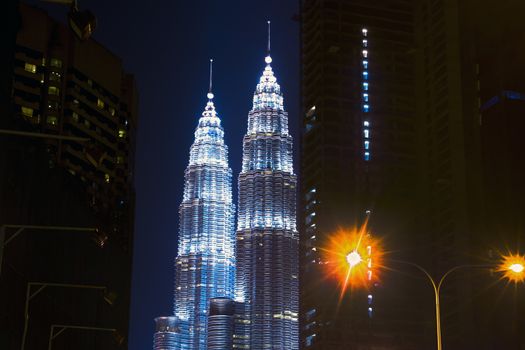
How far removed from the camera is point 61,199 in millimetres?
87438

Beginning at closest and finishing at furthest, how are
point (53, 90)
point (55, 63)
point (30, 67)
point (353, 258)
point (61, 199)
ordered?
1. point (353, 258)
2. point (61, 199)
3. point (30, 67)
4. point (55, 63)
5. point (53, 90)

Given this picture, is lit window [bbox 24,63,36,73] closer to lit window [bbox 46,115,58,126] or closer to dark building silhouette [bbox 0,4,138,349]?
dark building silhouette [bbox 0,4,138,349]

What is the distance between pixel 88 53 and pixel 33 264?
116 meters

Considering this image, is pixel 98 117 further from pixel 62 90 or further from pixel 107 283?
pixel 107 283

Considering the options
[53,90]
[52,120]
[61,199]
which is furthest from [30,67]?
[61,199]

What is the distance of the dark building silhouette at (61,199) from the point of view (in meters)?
64.9

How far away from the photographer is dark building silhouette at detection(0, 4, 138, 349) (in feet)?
213

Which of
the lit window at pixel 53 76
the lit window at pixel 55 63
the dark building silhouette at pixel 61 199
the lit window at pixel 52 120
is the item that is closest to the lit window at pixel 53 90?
the dark building silhouette at pixel 61 199

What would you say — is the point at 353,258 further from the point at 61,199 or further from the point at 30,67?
the point at 30,67

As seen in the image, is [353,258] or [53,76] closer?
[353,258]

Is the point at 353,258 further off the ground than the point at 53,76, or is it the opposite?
the point at 53,76

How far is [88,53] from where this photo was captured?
617ft

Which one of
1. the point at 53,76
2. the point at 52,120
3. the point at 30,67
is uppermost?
the point at 30,67

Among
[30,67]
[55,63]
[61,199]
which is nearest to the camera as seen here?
[61,199]
